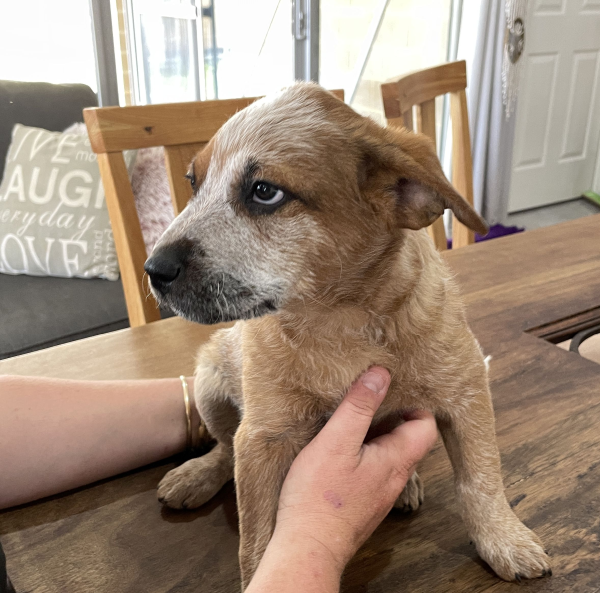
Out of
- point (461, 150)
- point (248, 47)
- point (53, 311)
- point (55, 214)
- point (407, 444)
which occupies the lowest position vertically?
point (53, 311)

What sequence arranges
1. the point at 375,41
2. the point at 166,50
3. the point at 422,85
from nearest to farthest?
the point at 422,85
the point at 166,50
the point at 375,41

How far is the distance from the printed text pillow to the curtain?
2.49 meters

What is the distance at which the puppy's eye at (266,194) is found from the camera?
0.77 meters

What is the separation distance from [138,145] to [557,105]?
4.22 metres

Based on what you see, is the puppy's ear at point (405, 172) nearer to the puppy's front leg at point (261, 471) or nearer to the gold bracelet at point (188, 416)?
the puppy's front leg at point (261, 471)

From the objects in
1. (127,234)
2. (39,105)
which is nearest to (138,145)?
(127,234)

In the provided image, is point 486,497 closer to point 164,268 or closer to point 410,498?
point 410,498

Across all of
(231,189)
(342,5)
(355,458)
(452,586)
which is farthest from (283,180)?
Result: (342,5)

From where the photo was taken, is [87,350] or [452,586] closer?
[452,586]

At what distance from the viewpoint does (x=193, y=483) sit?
0.81 meters

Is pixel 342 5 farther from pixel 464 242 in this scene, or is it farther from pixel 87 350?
pixel 87 350

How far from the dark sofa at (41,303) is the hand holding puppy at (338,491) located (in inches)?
62.0

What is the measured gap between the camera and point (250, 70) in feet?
14.0

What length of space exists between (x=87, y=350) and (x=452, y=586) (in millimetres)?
775
